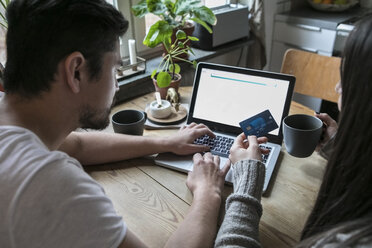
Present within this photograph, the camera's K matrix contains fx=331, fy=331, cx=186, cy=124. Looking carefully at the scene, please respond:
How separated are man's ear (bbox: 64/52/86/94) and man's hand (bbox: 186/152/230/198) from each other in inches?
16.0

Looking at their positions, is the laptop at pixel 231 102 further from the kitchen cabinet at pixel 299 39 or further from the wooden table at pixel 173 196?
the kitchen cabinet at pixel 299 39

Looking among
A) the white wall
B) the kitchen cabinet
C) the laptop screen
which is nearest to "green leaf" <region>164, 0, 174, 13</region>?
the laptop screen

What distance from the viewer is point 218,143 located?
113 centimetres

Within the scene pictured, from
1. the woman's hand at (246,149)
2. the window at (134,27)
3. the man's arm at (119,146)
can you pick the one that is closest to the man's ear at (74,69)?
the man's arm at (119,146)

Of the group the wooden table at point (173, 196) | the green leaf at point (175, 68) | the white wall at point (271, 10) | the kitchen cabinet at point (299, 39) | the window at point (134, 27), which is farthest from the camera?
the white wall at point (271, 10)

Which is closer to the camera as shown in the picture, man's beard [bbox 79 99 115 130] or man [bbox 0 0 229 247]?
man [bbox 0 0 229 247]

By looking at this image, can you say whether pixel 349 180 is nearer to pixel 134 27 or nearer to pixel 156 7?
pixel 156 7

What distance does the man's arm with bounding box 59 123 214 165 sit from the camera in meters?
1.07

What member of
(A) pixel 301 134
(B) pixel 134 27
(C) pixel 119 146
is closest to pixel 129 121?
(C) pixel 119 146

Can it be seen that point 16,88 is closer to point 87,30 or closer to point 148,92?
point 87,30

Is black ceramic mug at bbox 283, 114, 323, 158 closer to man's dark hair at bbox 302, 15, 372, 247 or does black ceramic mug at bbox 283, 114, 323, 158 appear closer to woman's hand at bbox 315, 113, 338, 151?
woman's hand at bbox 315, 113, 338, 151

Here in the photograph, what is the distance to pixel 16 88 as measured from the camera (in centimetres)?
78

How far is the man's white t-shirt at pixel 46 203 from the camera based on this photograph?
0.58 metres

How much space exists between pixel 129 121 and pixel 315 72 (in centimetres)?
100
